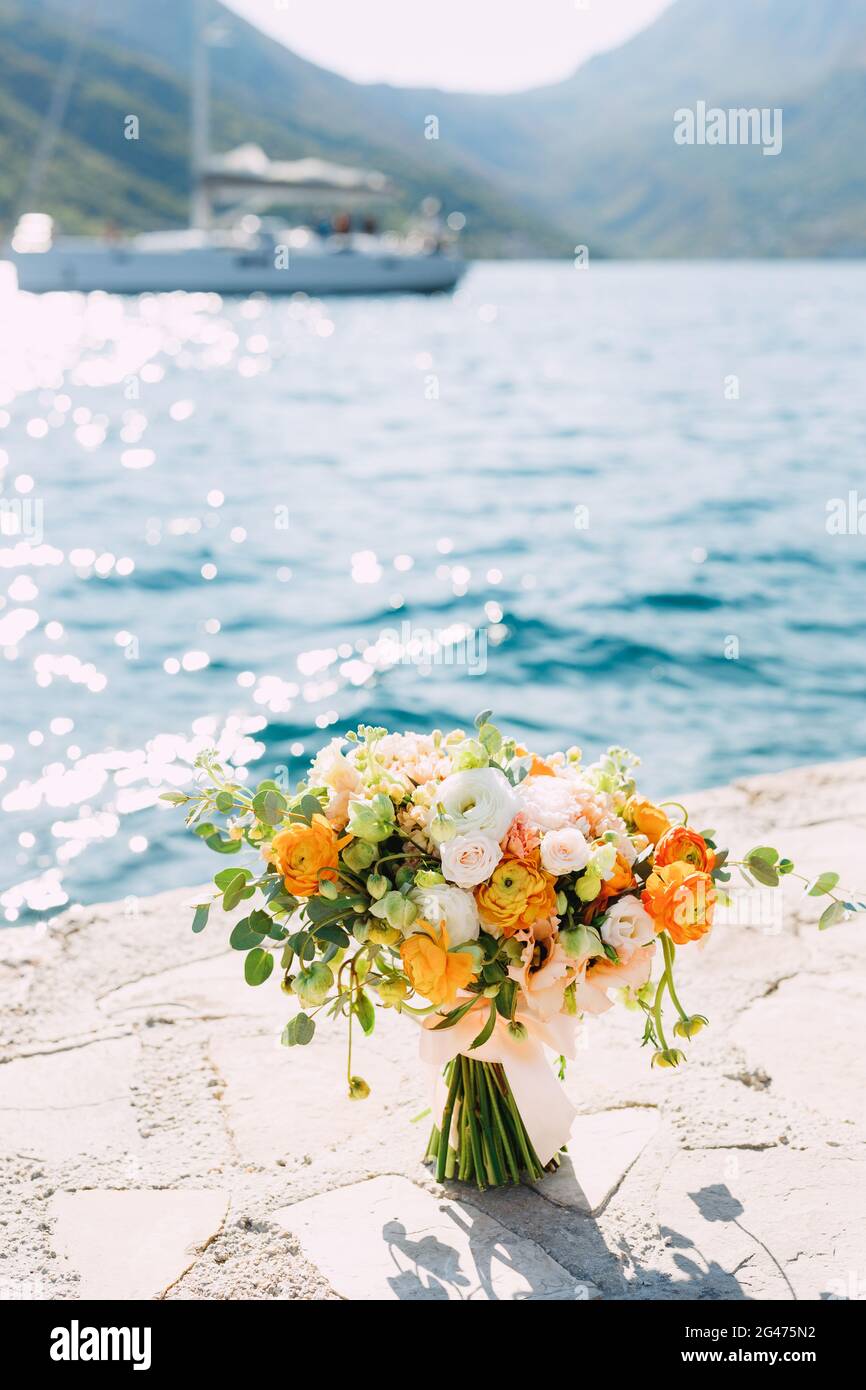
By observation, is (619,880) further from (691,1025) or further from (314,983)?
(314,983)

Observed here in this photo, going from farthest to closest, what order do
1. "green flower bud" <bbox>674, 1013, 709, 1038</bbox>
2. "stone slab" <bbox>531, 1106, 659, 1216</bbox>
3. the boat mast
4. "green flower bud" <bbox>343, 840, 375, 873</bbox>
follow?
1. the boat mast
2. "stone slab" <bbox>531, 1106, 659, 1216</bbox>
3. "green flower bud" <bbox>674, 1013, 709, 1038</bbox>
4. "green flower bud" <bbox>343, 840, 375, 873</bbox>

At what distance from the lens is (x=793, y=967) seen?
4344mm

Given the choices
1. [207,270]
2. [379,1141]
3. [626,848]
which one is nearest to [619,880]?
[626,848]

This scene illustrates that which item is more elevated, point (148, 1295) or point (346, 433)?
point (346, 433)

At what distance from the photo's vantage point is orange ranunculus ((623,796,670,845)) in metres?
2.88

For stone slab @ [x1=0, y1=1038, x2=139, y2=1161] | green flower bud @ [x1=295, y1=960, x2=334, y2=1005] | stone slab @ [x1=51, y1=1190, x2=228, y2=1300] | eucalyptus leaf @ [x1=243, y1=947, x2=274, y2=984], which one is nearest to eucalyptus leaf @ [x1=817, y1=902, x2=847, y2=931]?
green flower bud @ [x1=295, y1=960, x2=334, y2=1005]

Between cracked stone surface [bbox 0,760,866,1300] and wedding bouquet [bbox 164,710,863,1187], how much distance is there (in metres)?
0.36

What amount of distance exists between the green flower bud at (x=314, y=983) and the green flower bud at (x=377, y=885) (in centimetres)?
21

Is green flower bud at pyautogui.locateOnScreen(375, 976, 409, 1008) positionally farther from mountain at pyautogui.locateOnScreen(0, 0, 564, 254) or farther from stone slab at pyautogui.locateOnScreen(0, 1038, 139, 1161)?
mountain at pyautogui.locateOnScreen(0, 0, 564, 254)

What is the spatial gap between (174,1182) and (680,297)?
85.2 meters

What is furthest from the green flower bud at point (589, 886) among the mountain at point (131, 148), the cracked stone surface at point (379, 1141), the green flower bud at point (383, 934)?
the mountain at point (131, 148)

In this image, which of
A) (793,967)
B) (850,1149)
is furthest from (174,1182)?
(793,967)

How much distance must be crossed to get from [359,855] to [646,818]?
675mm
